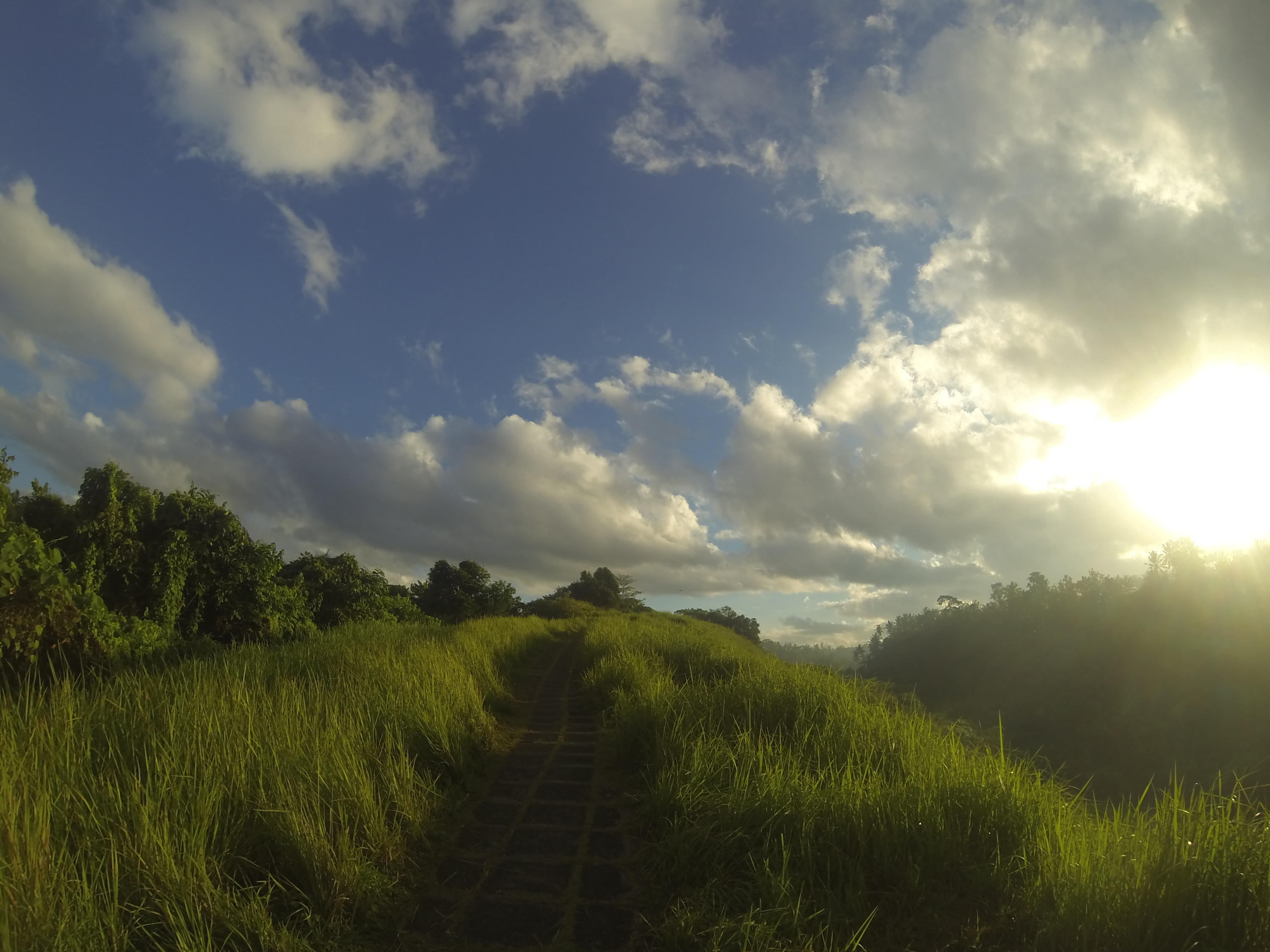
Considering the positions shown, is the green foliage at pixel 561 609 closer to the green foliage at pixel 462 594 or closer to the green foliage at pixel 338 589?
the green foliage at pixel 462 594

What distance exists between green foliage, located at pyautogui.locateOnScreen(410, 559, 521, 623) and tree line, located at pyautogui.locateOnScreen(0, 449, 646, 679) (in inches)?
611

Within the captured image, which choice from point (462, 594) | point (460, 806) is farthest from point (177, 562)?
point (462, 594)

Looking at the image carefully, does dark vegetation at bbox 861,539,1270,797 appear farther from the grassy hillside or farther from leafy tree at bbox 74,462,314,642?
leafy tree at bbox 74,462,314,642

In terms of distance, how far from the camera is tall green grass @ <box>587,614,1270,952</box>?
262 centimetres

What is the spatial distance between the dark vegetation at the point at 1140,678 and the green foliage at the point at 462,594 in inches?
768

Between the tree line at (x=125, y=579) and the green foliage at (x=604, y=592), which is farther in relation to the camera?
the green foliage at (x=604, y=592)

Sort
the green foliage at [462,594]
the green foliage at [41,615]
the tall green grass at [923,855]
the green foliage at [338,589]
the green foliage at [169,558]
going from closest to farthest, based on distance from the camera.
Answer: the tall green grass at [923,855] → the green foliage at [41,615] → the green foliage at [169,558] → the green foliage at [338,589] → the green foliage at [462,594]

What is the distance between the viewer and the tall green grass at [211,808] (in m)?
2.69

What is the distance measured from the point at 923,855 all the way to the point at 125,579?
12663mm

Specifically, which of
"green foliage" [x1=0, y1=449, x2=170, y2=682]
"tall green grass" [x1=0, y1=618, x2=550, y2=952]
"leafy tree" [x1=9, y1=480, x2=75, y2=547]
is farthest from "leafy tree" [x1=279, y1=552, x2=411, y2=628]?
"tall green grass" [x1=0, y1=618, x2=550, y2=952]

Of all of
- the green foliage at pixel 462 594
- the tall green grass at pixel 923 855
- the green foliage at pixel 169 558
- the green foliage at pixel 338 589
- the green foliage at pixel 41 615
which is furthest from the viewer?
the green foliage at pixel 462 594

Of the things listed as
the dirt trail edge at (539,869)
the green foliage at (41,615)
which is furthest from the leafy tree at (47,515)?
the dirt trail edge at (539,869)

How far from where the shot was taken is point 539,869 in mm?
4004

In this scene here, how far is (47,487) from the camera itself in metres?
11.5
